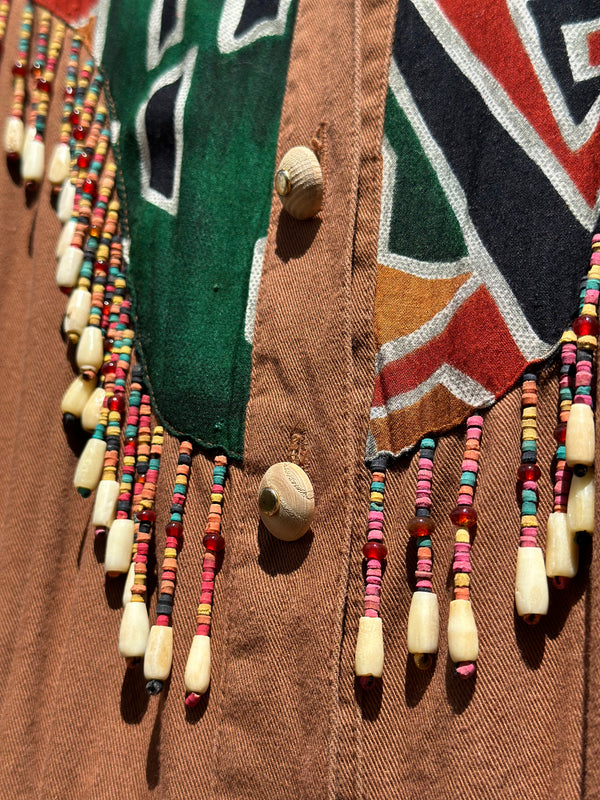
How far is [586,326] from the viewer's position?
607 mm

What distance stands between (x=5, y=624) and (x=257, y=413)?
0.34 m

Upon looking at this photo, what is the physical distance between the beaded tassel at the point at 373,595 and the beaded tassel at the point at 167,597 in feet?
0.57

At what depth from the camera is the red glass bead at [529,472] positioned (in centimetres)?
60

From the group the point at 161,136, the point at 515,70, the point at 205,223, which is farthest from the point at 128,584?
the point at 515,70

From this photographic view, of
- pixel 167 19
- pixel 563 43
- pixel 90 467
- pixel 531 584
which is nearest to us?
pixel 531 584

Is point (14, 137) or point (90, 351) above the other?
point (14, 137)

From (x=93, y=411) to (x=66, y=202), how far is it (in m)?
0.24

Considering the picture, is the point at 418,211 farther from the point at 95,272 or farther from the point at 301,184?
the point at 95,272

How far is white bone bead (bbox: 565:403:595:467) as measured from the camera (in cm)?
57

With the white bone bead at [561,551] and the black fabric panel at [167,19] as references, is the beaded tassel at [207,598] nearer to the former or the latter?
the white bone bead at [561,551]

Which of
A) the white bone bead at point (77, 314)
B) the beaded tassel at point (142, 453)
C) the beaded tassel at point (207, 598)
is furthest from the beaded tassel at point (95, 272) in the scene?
the beaded tassel at point (207, 598)

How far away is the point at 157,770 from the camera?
2.29 ft

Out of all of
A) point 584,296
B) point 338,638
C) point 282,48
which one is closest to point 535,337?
point 584,296

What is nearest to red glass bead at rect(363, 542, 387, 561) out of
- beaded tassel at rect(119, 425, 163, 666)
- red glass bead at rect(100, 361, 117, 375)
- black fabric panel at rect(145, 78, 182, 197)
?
beaded tassel at rect(119, 425, 163, 666)
